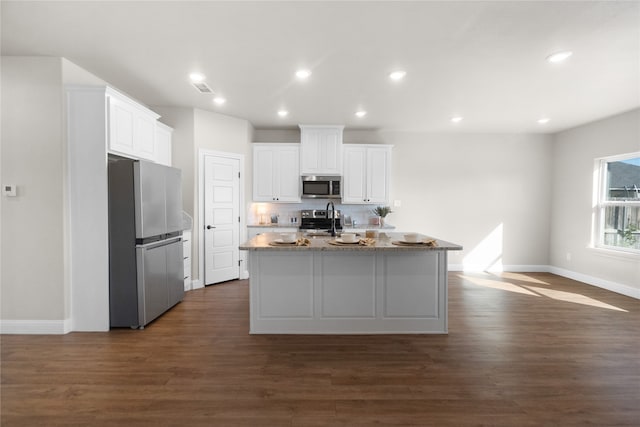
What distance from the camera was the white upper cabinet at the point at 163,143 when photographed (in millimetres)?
4086

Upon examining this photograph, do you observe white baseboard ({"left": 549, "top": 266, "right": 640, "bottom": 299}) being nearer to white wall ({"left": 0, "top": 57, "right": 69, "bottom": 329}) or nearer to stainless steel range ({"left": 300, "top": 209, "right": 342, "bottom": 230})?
stainless steel range ({"left": 300, "top": 209, "right": 342, "bottom": 230})

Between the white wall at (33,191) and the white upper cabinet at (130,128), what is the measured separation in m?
0.45

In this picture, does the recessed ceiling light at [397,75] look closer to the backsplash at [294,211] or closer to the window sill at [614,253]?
the backsplash at [294,211]

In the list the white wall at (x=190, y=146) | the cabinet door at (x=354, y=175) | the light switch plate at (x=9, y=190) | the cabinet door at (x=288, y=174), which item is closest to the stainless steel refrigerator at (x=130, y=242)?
the light switch plate at (x=9, y=190)

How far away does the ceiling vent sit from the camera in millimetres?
3591

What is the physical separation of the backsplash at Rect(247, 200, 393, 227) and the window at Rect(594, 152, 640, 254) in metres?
3.81

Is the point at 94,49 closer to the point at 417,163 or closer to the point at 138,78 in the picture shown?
the point at 138,78

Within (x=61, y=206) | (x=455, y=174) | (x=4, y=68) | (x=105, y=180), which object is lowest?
(x=61, y=206)

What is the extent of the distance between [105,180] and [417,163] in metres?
5.10

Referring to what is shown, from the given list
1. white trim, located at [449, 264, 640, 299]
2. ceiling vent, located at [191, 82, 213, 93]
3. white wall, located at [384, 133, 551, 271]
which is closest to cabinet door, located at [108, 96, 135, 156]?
ceiling vent, located at [191, 82, 213, 93]

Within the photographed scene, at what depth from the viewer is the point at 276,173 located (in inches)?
216

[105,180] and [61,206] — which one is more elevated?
[105,180]

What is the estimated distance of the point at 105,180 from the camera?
10.1 ft

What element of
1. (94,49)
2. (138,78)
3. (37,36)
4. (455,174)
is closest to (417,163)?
(455,174)
